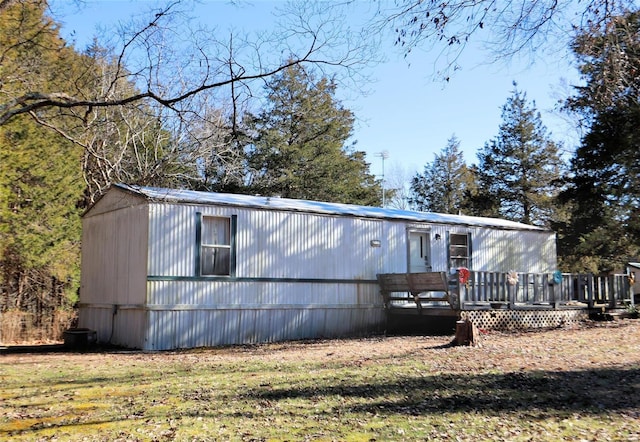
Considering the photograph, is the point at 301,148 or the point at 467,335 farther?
the point at 301,148

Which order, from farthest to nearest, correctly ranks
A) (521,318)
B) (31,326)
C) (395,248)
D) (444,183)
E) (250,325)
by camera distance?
(444,183) < (31,326) < (395,248) < (521,318) < (250,325)

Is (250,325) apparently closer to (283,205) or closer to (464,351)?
(283,205)

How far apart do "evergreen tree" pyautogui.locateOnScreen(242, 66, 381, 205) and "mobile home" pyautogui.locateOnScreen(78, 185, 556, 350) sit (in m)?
12.4

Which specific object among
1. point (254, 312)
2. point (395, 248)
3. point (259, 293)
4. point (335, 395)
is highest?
point (395, 248)

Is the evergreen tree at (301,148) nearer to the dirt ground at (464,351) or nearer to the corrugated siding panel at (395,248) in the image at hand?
the corrugated siding panel at (395,248)

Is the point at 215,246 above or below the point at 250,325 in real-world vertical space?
above

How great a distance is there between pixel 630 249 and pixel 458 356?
62.7 ft

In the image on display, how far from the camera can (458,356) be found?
10.7 m

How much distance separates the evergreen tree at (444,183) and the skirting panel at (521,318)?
2394cm

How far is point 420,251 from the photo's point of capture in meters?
17.7

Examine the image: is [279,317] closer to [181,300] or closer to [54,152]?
[181,300]

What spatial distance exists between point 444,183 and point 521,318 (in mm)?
26441

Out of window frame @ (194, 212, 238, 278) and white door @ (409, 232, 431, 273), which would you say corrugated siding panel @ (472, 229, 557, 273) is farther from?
window frame @ (194, 212, 238, 278)

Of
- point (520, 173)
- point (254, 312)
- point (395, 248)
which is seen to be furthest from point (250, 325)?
point (520, 173)
